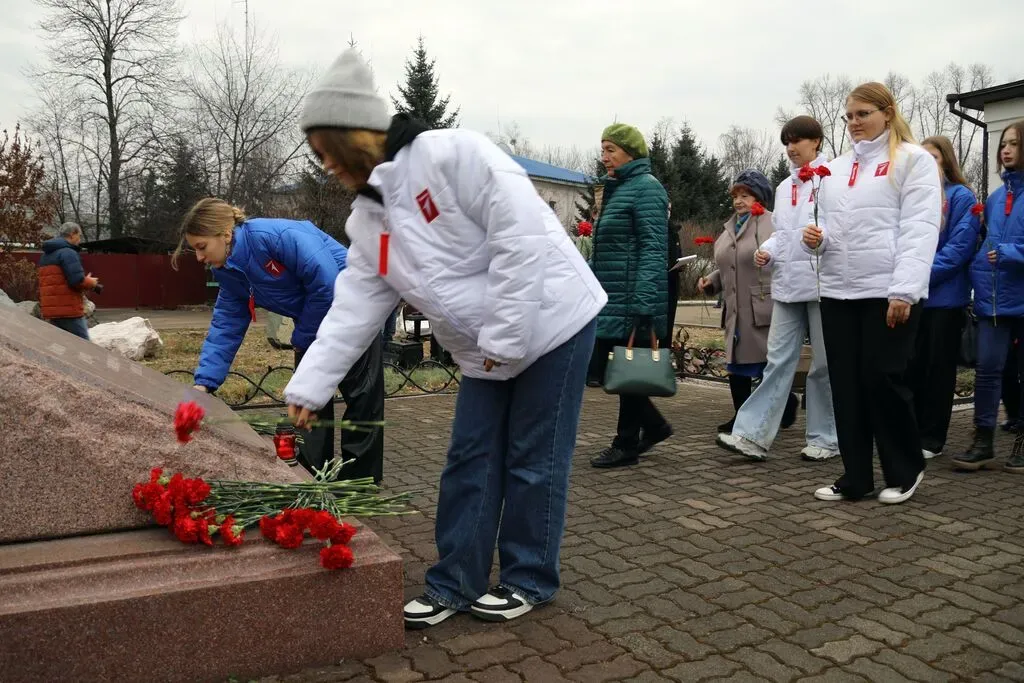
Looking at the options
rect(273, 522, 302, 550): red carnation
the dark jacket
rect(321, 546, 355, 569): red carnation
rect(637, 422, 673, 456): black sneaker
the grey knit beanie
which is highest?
the grey knit beanie

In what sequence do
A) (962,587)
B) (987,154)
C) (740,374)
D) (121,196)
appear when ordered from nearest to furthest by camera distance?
1. (962,587)
2. (740,374)
3. (987,154)
4. (121,196)

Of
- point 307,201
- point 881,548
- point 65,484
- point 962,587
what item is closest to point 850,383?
point 881,548

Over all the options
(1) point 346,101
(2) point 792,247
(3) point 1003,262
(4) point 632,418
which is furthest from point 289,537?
(3) point 1003,262

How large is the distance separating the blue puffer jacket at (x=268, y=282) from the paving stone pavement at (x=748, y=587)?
1059 millimetres

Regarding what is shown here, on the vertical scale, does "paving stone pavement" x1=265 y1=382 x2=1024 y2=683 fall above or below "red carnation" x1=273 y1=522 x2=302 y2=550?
below

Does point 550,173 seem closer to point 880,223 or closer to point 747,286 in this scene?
point 747,286

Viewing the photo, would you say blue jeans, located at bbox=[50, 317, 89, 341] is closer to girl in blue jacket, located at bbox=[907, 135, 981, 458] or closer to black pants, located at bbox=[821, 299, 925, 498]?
black pants, located at bbox=[821, 299, 925, 498]

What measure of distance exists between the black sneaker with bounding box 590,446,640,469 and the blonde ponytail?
7.97 feet

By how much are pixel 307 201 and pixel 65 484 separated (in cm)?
2401

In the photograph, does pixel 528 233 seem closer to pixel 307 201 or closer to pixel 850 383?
pixel 850 383

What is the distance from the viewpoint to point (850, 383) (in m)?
4.16

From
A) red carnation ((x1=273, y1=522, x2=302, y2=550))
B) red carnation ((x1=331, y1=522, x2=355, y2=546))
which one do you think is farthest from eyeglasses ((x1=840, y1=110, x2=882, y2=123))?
red carnation ((x1=273, y1=522, x2=302, y2=550))

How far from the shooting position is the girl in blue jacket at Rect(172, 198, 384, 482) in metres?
3.89

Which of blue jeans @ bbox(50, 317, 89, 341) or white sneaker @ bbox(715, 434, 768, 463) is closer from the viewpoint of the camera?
white sneaker @ bbox(715, 434, 768, 463)
